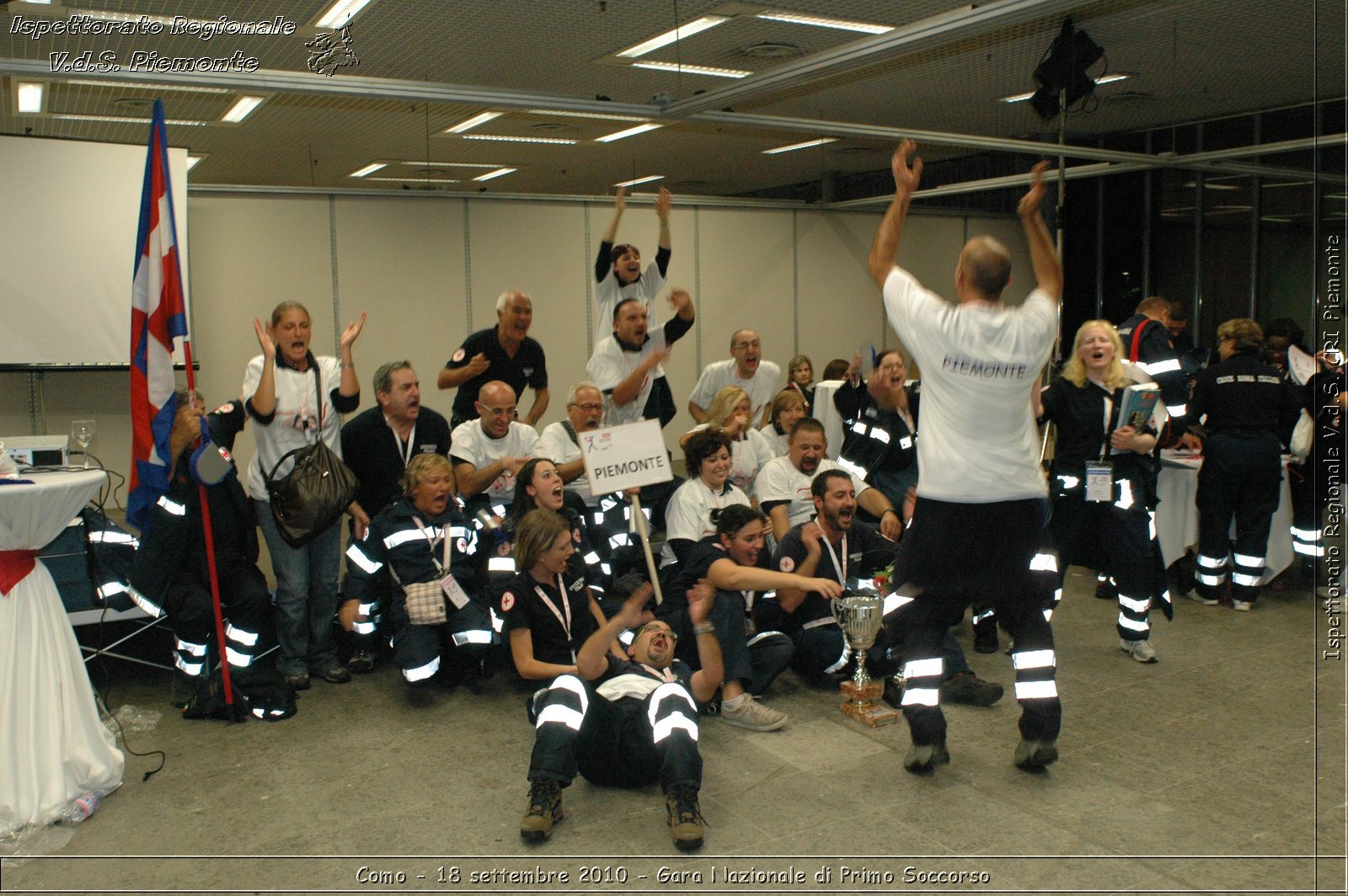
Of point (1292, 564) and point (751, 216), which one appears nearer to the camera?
point (1292, 564)

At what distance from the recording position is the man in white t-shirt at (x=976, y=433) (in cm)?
327

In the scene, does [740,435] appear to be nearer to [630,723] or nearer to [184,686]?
[630,723]

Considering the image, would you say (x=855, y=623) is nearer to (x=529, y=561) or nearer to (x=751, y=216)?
(x=529, y=561)

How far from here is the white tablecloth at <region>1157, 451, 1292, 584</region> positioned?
20.1 ft

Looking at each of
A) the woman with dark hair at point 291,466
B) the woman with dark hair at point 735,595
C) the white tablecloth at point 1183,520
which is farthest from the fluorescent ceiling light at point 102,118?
→ the white tablecloth at point 1183,520

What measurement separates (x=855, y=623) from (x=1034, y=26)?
4846 millimetres

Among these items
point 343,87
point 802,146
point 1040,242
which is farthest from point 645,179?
point 1040,242

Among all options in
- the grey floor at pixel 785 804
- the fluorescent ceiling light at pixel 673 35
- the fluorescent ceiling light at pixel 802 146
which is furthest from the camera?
the fluorescent ceiling light at pixel 802 146

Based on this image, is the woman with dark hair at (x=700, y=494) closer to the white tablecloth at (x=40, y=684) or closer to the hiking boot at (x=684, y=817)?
the hiking boot at (x=684, y=817)

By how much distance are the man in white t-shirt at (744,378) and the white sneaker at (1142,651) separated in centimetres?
262

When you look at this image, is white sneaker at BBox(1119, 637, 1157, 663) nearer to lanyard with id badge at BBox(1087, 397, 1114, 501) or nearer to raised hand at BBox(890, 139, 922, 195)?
lanyard with id badge at BBox(1087, 397, 1114, 501)

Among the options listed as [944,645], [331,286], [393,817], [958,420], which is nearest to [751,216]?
[331,286]

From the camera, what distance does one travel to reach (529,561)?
3.92 metres

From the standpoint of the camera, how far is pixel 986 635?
5207 millimetres
